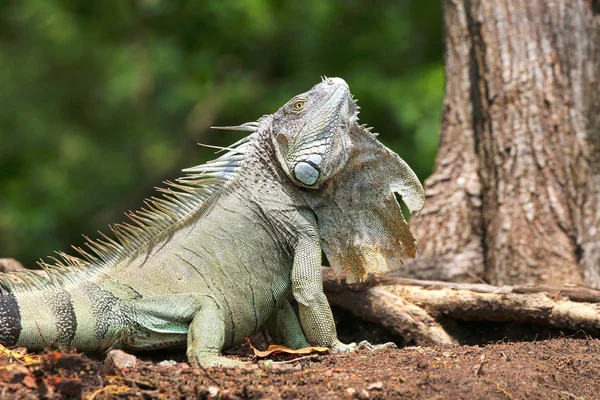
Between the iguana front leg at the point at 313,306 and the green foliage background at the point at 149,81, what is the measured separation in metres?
7.62

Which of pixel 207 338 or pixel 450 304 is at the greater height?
pixel 207 338

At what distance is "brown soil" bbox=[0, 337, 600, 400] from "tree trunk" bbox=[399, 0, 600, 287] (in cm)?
223

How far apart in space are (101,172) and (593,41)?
474 inches

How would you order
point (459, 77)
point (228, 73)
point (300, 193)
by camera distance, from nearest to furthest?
point (300, 193) < point (459, 77) < point (228, 73)

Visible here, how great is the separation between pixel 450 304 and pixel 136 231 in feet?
8.29

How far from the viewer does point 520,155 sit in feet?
24.1

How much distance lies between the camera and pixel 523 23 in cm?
777

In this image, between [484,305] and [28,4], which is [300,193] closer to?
[484,305]

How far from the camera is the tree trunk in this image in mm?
7066

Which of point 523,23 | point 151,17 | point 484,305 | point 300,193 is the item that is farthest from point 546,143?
point 151,17

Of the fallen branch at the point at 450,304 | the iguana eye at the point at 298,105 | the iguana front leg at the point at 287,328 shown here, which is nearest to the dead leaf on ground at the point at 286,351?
the iguana front leg at the point at 287,328

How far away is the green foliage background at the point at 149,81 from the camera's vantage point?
14680 millimetres

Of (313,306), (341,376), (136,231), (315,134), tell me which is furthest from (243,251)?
(341,376)

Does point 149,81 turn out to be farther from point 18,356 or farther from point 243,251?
point 18,356
